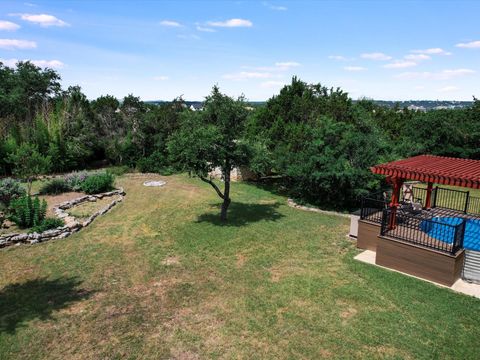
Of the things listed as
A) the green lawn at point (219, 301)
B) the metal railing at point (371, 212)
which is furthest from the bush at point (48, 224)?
the metal railing at point (371, 212)

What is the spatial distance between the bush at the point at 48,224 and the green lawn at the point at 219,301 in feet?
3.10

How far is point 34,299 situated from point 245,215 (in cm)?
808

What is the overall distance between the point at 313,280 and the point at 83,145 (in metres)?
20.7

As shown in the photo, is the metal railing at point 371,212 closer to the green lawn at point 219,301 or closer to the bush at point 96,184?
the green lawn at point 219,301

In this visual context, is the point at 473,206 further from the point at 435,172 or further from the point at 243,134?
the point at 243,134

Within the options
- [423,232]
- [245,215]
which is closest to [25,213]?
[245,215]

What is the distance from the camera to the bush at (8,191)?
12422mm

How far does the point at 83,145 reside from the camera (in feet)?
76.8

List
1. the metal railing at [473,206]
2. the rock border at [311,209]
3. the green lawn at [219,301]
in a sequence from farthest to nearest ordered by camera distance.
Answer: the rock border at [311,209]
the metal railing at [473,206]
the green lawn at [219,301]

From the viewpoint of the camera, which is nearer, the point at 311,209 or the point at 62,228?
the point at 62,228

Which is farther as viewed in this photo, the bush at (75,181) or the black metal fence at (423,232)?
the bush at (75,181)

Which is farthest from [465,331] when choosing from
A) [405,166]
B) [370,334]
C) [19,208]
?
[19,208]

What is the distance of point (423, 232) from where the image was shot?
31.3ft

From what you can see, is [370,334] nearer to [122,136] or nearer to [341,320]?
[341,320]
